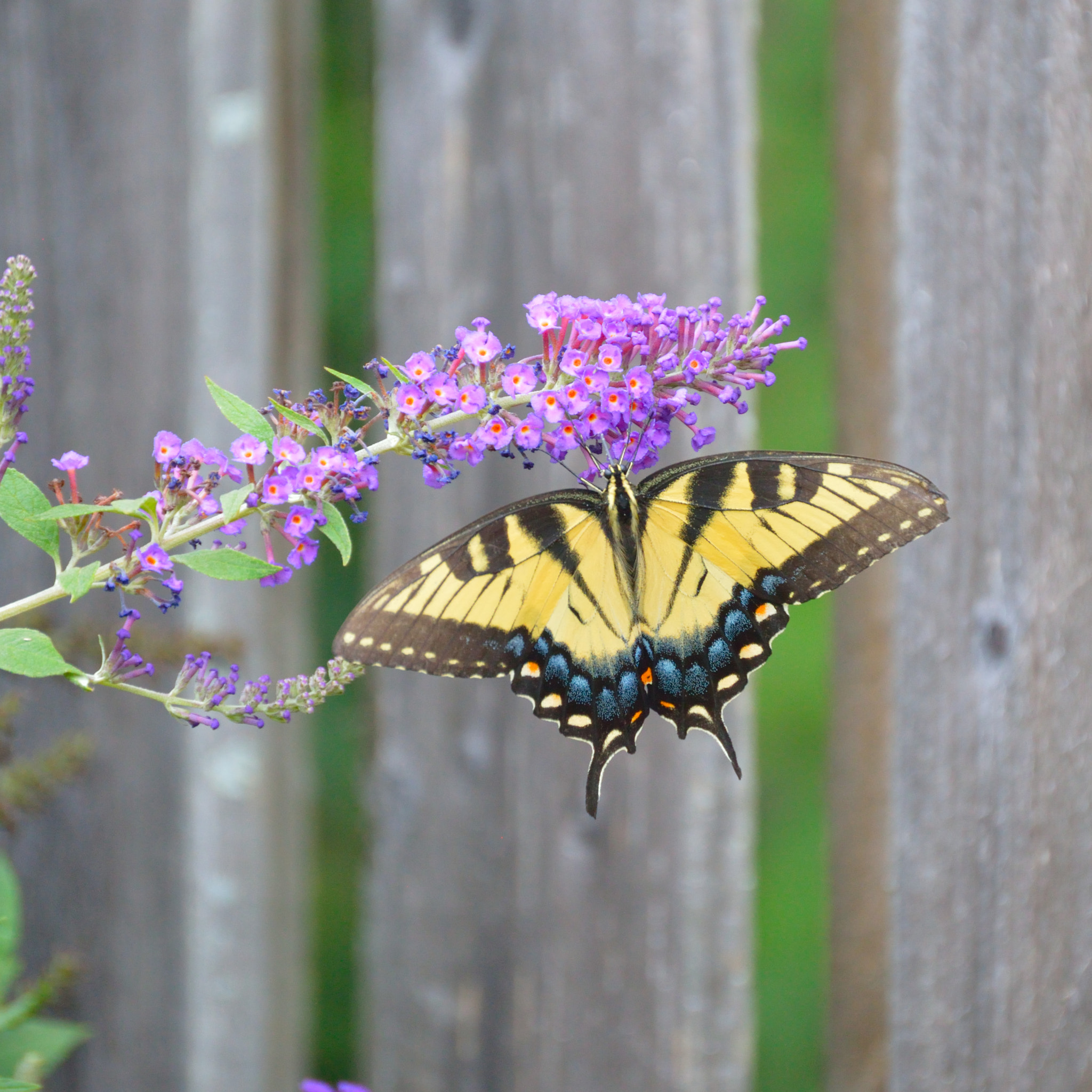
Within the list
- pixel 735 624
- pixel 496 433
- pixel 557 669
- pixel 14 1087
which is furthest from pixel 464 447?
pixel 14 1087

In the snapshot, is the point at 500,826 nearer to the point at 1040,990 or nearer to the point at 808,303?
the point at 1040,990

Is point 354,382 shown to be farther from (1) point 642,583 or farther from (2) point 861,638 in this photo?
(2) point 861,638

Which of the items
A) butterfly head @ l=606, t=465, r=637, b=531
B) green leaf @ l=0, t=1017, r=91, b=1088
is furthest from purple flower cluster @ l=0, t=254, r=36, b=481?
green leaf @ l=0, t=1017, r=91, b=1088

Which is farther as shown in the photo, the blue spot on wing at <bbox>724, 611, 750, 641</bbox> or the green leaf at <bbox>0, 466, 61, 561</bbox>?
the blue spot on wing at <bbox>724, 611, 750, 641</bbox>

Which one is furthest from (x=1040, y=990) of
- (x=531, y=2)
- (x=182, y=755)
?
(x=531, y=2)

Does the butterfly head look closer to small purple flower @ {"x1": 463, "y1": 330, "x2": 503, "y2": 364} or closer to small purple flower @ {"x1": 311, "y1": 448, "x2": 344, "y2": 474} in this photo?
small purple flower @ {"x1": 463, "y1": 330, "x2": 503, "y2": 364}
